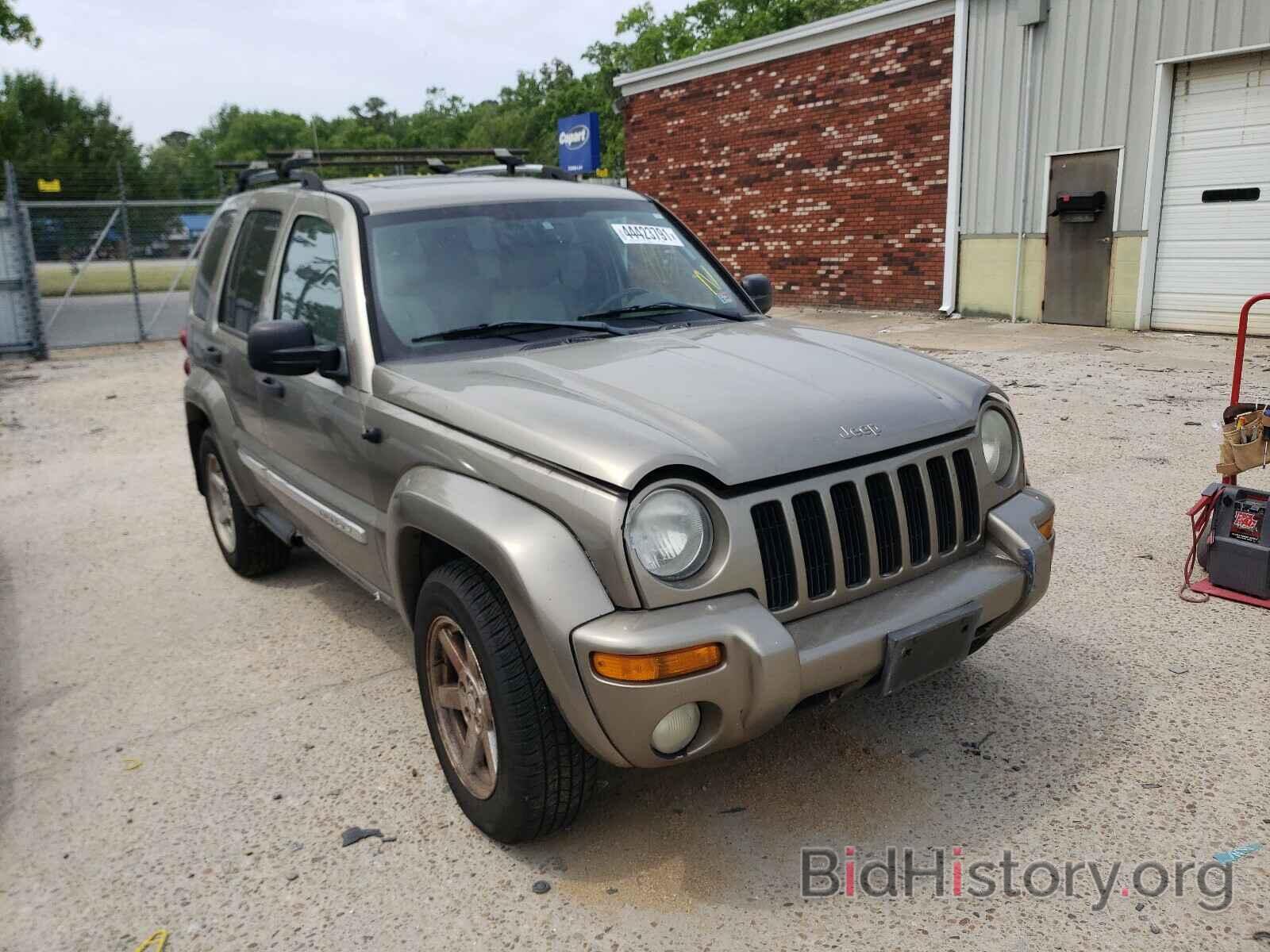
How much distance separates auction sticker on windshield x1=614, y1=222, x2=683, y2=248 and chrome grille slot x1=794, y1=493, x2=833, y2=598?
5.87ft

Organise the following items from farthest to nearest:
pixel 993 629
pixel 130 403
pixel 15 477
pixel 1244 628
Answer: pixel 130 403, pixel 15 477, pixel 1244 628, pixel 993 629

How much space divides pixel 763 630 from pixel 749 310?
2.16 metres

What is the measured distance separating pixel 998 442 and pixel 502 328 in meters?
1.71

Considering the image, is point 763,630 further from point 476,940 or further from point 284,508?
point 284,508

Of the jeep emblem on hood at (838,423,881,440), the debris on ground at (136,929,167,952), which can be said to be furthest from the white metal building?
the debris on ground at (136,929,167,952)

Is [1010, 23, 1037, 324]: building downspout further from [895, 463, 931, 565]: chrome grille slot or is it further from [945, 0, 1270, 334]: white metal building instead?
[895, 463, 931, 565]: chrome grille slot

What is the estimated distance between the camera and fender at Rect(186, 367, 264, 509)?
15.7ft

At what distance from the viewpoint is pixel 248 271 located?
4637mm

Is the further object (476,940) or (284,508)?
(284,508)

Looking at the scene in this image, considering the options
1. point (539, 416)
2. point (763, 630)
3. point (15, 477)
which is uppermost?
point (539, 416)

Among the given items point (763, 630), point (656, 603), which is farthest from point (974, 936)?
point (656, 603)

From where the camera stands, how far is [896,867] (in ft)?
8.99

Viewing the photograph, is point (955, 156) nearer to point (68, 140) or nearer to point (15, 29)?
point (15, 29)

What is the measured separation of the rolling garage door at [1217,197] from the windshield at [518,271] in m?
10.5
